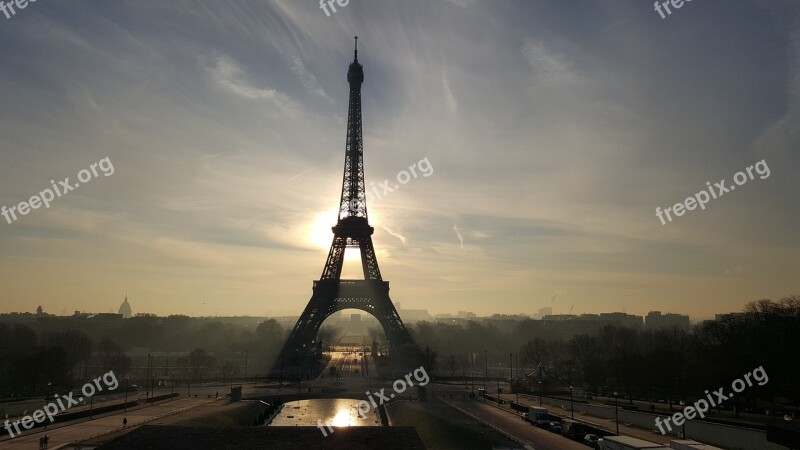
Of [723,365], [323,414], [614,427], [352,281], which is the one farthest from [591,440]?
[352,281]

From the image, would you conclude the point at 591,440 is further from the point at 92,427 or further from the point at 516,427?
the point at 92,427

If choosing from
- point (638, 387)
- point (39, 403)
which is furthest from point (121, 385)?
point (638, 387)

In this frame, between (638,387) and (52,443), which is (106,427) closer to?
(52,443)

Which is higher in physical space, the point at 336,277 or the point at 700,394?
the point at 336,277

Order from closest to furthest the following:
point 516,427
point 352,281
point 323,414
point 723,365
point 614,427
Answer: point 614,427
point 516,427
point 723,365
point 323,414
point 352,281

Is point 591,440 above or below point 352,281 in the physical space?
below

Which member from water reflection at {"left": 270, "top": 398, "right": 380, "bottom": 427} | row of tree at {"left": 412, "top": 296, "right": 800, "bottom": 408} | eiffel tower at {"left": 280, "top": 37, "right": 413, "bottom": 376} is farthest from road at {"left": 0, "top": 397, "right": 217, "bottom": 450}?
row of tree at {"left": 412, "top": 296, "right": 800, "bottom": 408}

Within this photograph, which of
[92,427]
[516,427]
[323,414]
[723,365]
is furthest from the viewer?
[323,414]
